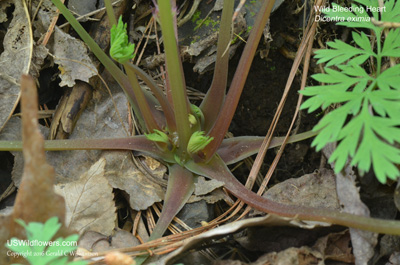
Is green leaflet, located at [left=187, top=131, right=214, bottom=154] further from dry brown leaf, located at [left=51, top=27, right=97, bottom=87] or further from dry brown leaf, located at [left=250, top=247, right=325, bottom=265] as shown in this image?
dry brown leaf, located at [left=51, top=27, right=97, bottom=87]

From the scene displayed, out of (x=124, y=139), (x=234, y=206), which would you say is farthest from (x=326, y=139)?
(x=124, y=139)

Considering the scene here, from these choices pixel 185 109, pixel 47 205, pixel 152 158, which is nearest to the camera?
pixel 47 205

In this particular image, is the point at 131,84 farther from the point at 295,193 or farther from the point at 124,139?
the point at 295,193

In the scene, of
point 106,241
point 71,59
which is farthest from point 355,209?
point 71,59

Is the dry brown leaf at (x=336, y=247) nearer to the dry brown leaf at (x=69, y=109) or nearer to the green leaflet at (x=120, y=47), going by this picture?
the green leaflet at (x=120, y=47)

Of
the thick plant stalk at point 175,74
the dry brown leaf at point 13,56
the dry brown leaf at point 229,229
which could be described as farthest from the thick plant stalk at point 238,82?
the dry brown leaf at point 13,56

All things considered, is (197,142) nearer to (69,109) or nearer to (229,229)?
(229,229)

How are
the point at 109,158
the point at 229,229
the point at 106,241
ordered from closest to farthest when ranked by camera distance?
1. the point at 229,229
2. the point at 106,241
3. the point at 109,158
